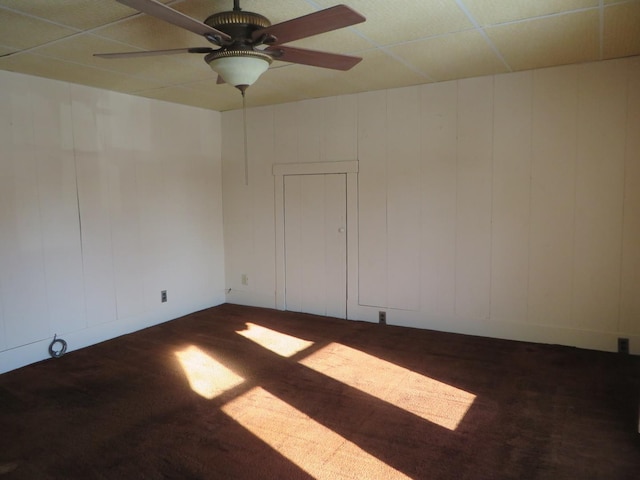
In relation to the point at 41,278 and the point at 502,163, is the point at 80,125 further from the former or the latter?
the point at 502,163

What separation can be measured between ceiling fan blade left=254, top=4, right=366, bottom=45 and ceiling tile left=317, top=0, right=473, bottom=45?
18.3 inches

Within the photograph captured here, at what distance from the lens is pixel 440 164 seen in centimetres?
440

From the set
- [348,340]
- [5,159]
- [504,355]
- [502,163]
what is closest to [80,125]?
[5,159]

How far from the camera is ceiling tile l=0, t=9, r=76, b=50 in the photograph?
2.66 m

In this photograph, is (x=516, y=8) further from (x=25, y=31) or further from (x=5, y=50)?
(x=5, y=50)

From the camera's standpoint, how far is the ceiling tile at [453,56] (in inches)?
125

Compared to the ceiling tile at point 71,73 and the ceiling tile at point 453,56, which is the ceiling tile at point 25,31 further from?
the ceiling tile at point 453,56

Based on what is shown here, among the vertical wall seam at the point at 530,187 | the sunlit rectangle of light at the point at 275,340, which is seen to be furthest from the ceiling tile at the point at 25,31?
the vertical wall seam at the point at 530,187

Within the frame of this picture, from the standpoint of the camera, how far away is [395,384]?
3324 mm

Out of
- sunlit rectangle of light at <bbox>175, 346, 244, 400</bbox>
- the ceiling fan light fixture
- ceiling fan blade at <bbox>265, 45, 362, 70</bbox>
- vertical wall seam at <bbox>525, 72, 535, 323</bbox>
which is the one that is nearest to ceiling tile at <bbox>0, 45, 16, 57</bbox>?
the ceiling fan light fixture

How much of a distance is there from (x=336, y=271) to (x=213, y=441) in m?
2.70

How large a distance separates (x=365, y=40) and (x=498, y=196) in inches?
76.9

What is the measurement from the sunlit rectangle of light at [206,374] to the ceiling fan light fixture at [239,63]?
6.98 feet

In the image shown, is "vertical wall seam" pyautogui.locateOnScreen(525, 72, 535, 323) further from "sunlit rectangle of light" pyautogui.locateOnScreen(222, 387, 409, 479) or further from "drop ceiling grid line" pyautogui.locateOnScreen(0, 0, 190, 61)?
"drop ceiling grid line" pyautogui.locateOnScreen(0, 0, 190, 61)
